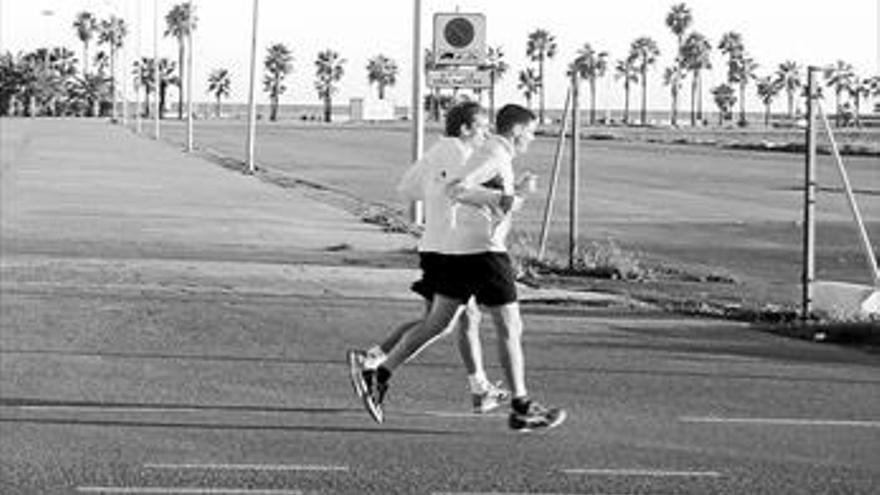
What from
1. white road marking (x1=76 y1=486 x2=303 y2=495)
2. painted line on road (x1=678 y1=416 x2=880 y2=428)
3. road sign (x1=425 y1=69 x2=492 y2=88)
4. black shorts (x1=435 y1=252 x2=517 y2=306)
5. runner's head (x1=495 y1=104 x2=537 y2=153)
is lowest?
painted line on road (x1=678 y1=416 x2=880 y2=428)

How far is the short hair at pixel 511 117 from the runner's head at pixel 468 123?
10cm

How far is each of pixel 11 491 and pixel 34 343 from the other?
5.08 metres

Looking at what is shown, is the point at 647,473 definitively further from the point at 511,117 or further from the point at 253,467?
the point at 511,117

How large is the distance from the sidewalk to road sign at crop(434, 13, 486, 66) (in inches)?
99.0

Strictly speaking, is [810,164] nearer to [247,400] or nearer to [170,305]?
[170,305]

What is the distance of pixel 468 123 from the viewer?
8.97 metres

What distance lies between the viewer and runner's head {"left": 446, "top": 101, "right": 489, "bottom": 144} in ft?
29.5

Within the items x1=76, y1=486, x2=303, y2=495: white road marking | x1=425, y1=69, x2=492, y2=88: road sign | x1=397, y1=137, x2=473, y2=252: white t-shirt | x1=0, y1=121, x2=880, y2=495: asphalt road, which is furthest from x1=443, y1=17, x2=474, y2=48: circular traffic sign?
x1=76, y1=486, x2=303, y2=495: white road marking

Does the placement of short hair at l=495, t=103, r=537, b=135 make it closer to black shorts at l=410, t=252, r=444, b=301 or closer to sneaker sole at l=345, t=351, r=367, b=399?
black shorts at l=410, t=252, r=444, b=301

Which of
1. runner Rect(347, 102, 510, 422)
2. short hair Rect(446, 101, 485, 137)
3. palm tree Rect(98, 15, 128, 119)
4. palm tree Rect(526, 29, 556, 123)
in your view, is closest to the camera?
runner Rect(347, 102, 510, 422)

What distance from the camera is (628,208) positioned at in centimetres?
3331

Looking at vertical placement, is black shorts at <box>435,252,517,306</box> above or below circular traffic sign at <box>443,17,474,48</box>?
below

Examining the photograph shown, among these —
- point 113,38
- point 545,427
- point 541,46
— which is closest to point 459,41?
point 545,427

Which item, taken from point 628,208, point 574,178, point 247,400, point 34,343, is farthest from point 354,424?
point 628,208
